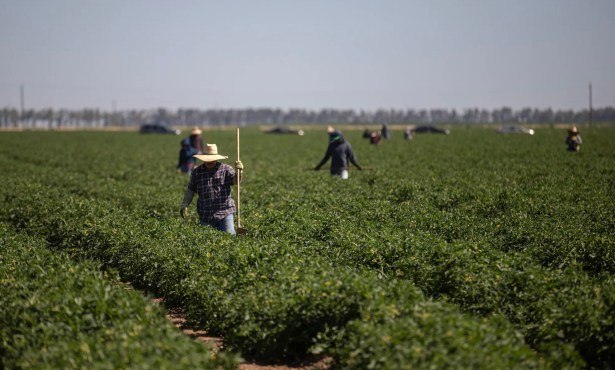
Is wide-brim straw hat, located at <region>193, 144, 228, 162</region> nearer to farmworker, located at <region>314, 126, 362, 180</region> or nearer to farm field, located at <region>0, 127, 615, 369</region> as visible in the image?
farm field, located at <region>0, 127, 615, 369</region>

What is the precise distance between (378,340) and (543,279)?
10.4 feet

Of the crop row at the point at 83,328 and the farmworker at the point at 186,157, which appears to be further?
the farmworker at the point at 186,157

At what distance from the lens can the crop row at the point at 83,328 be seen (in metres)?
6.51

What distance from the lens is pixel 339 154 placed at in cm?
2186

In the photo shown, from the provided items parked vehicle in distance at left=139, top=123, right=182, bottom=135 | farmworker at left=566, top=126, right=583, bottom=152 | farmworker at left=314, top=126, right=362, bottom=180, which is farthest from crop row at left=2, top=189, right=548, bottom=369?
parked vehicle in distance at left=139, top=123, right=182, bottom=135

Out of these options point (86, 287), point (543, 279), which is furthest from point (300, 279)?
point (543, 279)

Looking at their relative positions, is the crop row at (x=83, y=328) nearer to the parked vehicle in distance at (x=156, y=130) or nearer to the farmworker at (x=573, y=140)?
the farmworker at (x=573, y=140)

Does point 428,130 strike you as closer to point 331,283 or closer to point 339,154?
point 339,154

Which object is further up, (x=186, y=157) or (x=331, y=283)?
(x=186, y=157)

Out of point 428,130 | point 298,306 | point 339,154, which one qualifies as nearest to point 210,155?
point 298,306

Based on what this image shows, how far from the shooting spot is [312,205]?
52.9 ft

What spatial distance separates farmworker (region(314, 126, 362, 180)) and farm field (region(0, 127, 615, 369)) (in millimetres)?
4191

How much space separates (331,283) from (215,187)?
4.44 metres

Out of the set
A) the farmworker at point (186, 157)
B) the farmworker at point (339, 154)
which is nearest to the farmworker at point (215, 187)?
the farmworker at point (339, 154)
